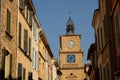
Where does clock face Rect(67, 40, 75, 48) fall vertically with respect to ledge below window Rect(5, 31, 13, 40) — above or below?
above

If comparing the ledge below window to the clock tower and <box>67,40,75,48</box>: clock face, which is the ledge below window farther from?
<box>67,40,75,48</box>: clock face

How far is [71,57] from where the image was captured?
12181 cm

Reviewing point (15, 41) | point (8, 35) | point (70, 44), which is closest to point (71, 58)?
point (70, 44)

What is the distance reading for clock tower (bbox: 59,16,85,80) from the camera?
118 m

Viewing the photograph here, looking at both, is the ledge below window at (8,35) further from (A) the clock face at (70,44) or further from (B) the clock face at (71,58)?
(A) the clock face at (70,44)

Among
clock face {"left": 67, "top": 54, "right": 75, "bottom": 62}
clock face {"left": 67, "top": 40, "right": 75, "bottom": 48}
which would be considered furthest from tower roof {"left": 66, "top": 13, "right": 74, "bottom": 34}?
clock face {"left": 67, "top": 54, "right": 75, "bottom": 62}

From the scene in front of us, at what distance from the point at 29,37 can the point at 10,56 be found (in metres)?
8.58

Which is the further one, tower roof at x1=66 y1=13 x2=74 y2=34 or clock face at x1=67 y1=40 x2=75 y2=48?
tower roof at x1=66 y1=13 x2=74 y2=34

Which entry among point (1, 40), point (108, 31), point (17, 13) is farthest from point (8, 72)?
point (108, 31)

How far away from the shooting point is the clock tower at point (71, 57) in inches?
4636

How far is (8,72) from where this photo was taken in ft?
78.9

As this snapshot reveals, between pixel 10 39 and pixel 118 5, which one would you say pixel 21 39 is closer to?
pixel 10 39

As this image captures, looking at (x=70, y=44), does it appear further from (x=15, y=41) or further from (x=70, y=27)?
(x=15, y=41)

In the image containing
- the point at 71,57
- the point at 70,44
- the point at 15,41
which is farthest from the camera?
the point at 70,44
